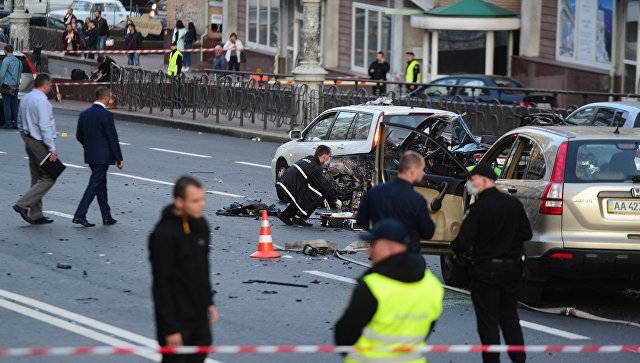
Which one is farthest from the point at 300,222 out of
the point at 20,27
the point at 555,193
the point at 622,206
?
the point at 20,27

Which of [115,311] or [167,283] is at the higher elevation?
[167,283]

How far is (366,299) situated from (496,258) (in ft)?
9.75

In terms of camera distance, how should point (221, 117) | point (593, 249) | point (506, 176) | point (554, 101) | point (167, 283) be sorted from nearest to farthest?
1. point (167, 283)
2. point (593, 249)
3. point (506, 176)
4. point (554, 101)
5. point (221, 117)

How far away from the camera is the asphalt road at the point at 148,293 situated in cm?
1025

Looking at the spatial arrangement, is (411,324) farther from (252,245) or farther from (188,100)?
(188,100)

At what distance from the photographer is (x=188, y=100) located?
3338cm

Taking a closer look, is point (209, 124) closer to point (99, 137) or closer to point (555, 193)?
point (99, 137)

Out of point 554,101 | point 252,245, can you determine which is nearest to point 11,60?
point 554,101

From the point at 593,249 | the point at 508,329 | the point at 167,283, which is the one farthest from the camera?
the point at 593,249

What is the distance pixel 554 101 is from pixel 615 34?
6.90 meters

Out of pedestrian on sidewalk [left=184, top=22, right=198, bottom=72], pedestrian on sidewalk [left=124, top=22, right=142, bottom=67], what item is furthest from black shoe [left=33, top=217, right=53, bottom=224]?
pedestrian on sidewalk [left=124, top=22, right=142, bottom=67]

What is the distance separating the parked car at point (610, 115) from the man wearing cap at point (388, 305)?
43.4 feet

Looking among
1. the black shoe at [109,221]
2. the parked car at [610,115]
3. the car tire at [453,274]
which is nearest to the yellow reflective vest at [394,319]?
the car tire at [453,274]

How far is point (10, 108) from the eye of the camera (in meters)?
28.9
